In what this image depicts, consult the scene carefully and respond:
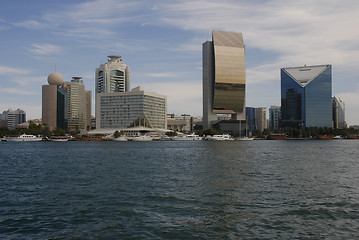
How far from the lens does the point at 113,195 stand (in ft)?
82.1

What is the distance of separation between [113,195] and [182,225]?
868 cm

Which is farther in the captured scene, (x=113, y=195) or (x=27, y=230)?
(x=113, y=195)

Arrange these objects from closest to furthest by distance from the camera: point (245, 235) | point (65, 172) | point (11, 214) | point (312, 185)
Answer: point (245, 235) < point (11, 214) < point (312, 185) < point (65, 172)

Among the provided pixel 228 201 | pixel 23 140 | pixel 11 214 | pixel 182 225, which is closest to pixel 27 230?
pixel 11 214

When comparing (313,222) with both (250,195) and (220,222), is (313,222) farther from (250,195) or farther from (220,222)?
(250,195)

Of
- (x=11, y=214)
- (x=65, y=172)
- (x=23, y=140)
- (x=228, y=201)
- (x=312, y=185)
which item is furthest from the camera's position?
(x=23, y=140)

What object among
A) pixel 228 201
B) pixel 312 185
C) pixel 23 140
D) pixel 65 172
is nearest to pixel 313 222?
pixel 228 201

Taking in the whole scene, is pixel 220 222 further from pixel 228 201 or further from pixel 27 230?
pixel 27 230

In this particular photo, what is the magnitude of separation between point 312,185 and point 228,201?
10.3 metres

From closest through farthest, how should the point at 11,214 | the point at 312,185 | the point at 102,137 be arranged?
the point at 11,214 < the point at 312,185 < the point at 102,137

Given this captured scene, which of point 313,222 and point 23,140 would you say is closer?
point 313,222

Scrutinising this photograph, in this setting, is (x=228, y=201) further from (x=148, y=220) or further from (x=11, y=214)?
(x=11, y=214)

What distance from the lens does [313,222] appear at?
18.5 meters

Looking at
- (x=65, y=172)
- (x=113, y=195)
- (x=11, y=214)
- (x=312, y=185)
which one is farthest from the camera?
(x=65, y=172)
